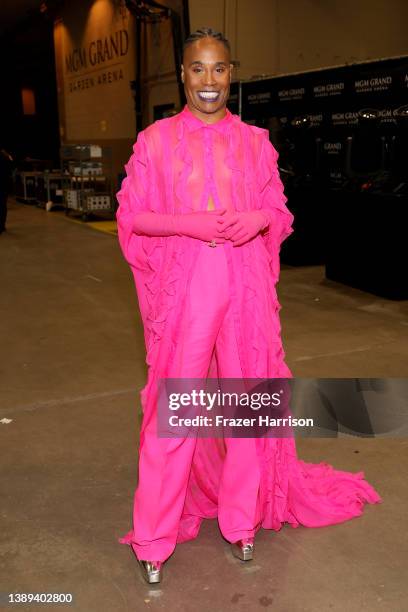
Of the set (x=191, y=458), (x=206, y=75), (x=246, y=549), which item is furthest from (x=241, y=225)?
(x=246, y=549)

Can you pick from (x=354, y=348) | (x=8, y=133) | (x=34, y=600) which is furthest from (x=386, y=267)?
(x=8, y=133)

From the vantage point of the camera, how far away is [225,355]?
1.95 meters

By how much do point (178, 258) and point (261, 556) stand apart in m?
1.00

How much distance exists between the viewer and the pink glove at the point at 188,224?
5.80 ft

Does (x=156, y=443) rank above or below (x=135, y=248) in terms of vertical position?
below

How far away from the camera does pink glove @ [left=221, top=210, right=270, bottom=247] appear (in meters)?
1.77

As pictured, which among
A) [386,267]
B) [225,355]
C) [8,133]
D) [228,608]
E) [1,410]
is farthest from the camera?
[8,133]

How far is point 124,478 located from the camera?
2.59 metres

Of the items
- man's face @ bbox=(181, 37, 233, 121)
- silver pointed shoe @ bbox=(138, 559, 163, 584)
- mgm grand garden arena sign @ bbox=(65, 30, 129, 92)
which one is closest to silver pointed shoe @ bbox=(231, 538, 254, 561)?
silver pointed shoe @ bbox=(138, 559, 163, 584)

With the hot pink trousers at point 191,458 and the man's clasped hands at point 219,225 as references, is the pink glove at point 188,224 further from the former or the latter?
the hot pink trousers at point 191,458

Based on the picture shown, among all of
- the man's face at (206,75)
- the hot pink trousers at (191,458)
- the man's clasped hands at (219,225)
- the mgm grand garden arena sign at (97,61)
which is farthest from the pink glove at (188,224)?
the mgm grand garden arena sign at (97,61)

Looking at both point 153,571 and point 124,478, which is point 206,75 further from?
point 124,478

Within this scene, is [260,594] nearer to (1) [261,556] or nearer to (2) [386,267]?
(1) [261,556]

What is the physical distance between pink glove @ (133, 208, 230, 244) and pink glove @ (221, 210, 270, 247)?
2cm
